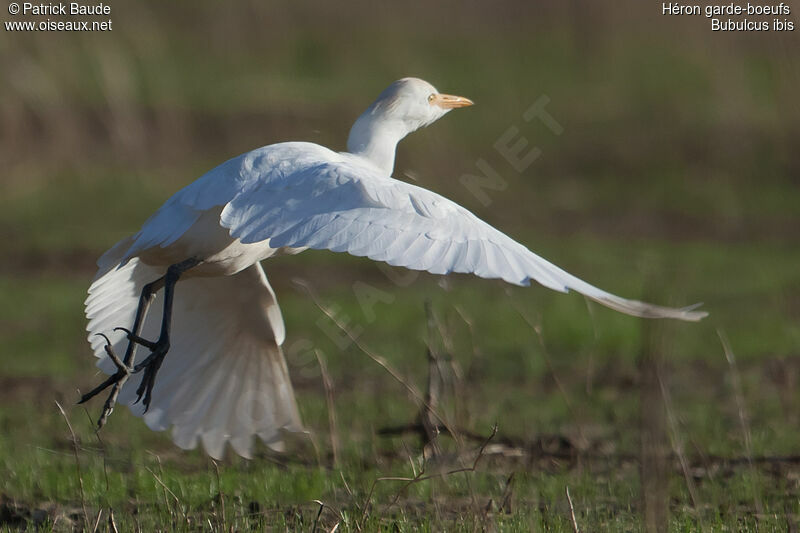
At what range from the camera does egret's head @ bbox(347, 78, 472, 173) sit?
481 cm

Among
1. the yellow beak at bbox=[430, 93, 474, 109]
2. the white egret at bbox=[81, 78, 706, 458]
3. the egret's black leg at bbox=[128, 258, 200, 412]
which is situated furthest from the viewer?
the yellow beak at bbox=[430, 93, 474, 109]

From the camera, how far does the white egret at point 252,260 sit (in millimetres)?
3461

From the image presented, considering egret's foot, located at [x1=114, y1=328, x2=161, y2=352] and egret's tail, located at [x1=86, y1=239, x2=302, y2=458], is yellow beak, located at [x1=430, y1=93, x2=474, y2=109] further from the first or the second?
egret's foot, located at [x1=114, y1=328, x2=161, y2=352]

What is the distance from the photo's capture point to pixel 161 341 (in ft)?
14.6

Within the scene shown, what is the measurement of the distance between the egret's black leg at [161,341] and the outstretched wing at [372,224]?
49 cm

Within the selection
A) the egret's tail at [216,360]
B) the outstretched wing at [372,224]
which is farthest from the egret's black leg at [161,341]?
the outstretched wing at [372,224]

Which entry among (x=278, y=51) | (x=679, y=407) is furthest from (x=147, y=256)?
(x=278, y=51)

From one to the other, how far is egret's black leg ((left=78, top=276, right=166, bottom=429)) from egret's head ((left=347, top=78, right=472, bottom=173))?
1.00 m

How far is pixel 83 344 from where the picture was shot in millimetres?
8789

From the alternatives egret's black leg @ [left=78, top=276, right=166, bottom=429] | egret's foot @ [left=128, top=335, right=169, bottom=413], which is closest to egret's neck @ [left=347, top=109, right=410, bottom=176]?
egret's black leg @ [left=78, top=276, right=166, bottom=429]

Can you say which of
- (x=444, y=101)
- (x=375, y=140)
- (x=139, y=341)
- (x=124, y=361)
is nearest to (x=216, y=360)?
(x=124, y=361)

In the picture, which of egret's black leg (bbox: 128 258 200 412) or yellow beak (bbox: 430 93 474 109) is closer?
egret's black leg (bbox: 128 258 200 412)

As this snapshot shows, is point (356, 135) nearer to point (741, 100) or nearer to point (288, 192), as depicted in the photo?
point (288, 192)

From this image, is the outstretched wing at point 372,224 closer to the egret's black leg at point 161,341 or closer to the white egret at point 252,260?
the white egret at point 252,260
